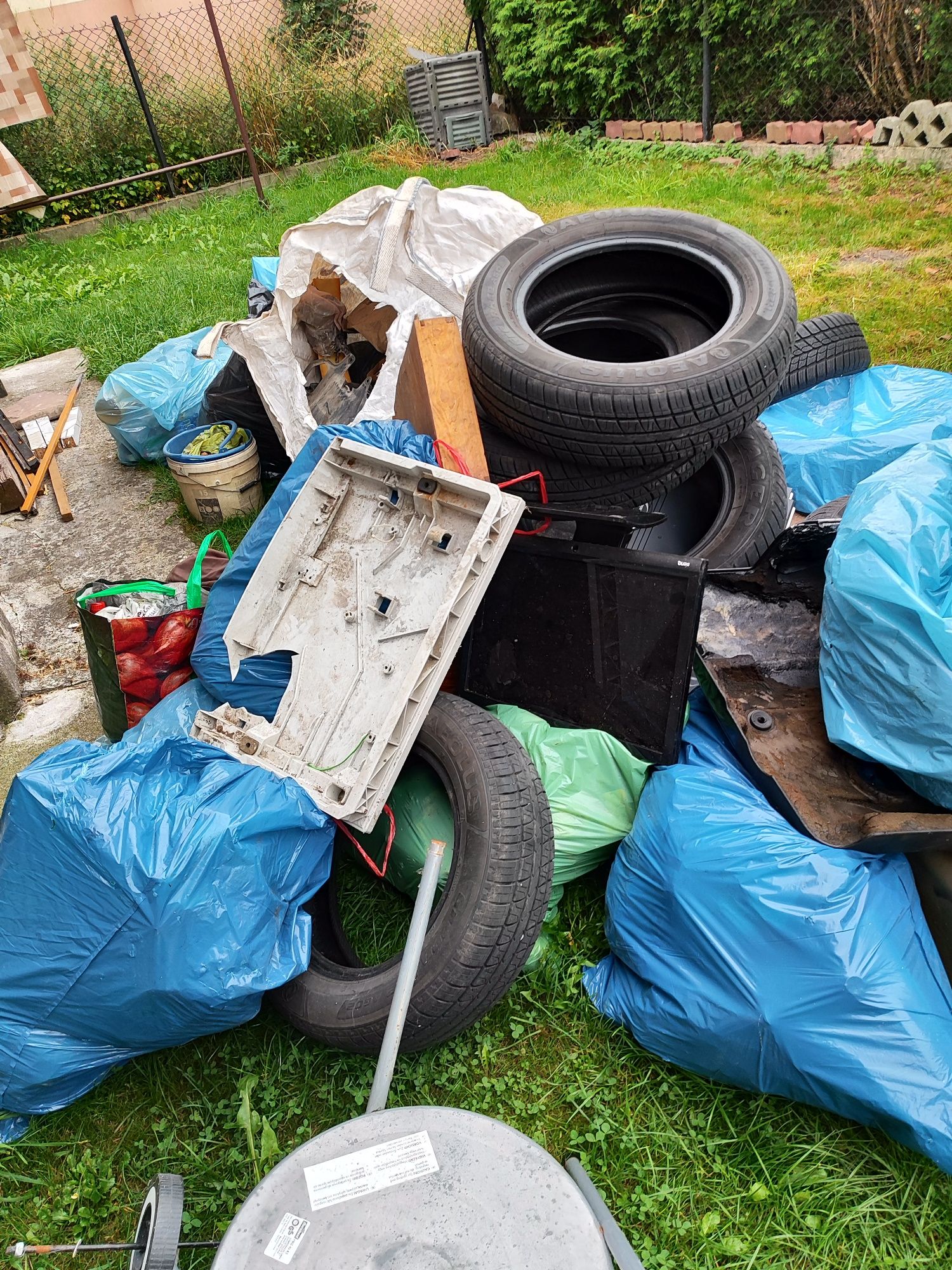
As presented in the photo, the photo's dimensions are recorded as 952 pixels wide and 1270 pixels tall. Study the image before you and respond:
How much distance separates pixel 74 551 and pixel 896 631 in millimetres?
3677

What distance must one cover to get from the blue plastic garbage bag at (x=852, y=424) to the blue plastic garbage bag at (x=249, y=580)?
1.60 metres

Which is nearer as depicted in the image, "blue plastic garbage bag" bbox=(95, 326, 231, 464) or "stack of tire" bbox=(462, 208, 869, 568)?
"stack of tire" bbox=(462, 208, 869, 568)

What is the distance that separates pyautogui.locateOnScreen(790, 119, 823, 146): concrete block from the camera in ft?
21.2

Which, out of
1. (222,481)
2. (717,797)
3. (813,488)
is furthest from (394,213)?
(717,797)

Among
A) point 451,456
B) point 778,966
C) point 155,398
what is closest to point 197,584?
point 451,456

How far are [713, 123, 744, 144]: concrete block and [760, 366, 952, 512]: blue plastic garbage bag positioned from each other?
429 cm

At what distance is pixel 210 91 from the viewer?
9.30 m

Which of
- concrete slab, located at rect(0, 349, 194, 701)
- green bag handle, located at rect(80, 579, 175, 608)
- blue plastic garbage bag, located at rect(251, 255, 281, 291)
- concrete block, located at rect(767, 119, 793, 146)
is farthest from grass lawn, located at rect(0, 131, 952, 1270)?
concrete block, located at rect(767, 119, 793, 146)

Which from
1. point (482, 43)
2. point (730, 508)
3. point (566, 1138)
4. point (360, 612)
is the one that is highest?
point (482, 43)

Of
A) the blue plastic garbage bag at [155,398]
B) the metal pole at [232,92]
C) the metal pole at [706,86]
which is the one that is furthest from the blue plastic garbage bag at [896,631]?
the metal pole at [232,92]

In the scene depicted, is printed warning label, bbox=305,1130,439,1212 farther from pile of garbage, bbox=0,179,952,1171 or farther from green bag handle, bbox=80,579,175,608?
green bag handle, bbox=80,579,175,608

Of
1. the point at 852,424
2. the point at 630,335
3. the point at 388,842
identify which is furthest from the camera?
the point at 852,424

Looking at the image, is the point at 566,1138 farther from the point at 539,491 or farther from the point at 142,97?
the point at 142,97

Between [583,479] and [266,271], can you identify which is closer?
[583,479]
